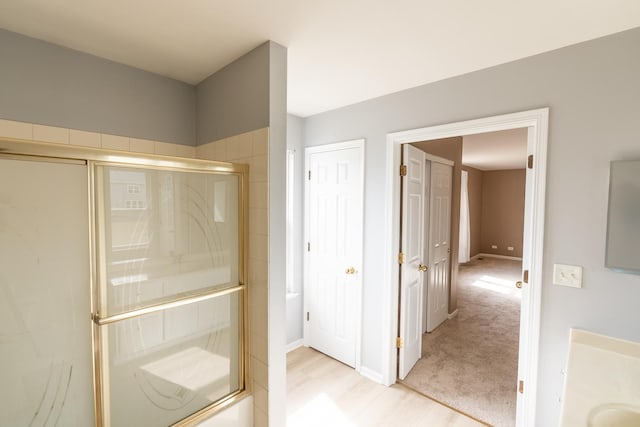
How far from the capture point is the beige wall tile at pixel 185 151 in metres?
2.12

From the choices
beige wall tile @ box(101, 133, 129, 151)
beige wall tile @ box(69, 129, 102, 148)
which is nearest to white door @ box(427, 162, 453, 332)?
beige wall tile @ box(101, 133, 129, 151)

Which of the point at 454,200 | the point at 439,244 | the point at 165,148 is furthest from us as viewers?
the point at 454,200

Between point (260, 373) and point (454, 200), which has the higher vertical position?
point (454, 200)

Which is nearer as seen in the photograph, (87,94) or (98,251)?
(98,251)

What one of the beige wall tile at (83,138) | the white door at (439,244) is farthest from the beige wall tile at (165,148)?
the white door at (439,244)

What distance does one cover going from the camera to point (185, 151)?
2.16 m

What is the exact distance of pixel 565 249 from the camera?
159 centimetres

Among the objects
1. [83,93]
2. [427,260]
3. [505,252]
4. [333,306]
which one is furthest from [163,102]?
[505,252]

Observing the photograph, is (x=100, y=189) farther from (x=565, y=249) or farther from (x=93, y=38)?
(x=565, y=249)

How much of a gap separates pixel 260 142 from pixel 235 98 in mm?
426

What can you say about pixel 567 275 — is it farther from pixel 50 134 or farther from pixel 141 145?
pixel 50 134

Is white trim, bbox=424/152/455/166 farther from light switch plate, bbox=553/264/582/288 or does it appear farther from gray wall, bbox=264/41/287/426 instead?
gray wall, bbox=264/41/287/426

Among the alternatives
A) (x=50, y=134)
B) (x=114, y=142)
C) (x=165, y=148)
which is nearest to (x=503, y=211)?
(x=165, y=148)

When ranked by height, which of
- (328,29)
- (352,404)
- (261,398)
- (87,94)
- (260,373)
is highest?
(328,29)
